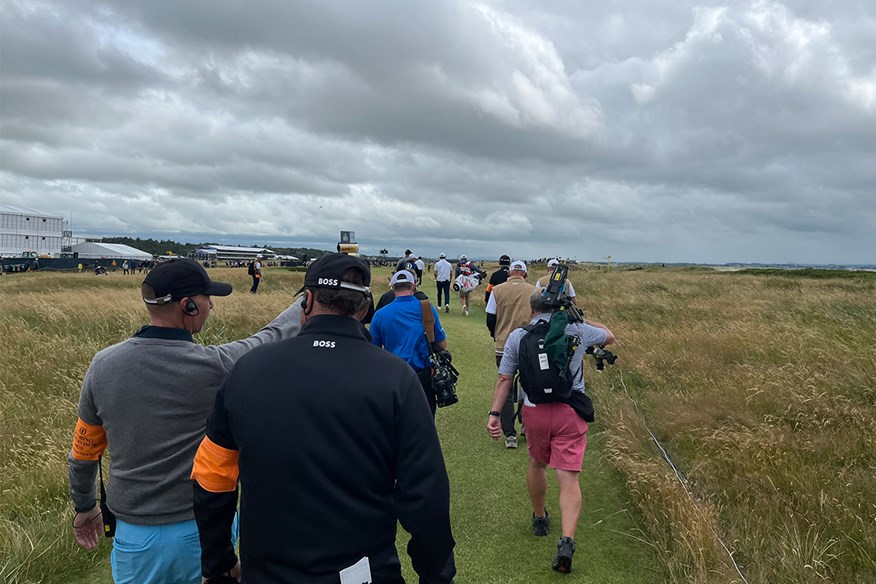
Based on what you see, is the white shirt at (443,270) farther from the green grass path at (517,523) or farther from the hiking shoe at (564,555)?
the hiking shoe at (564,555)

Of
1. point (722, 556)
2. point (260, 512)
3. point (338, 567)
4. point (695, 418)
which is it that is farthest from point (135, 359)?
point (695, 418)

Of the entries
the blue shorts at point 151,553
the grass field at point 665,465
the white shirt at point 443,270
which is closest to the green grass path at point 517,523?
→ the grass field at point 665,465

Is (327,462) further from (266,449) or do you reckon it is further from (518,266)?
(518,266)

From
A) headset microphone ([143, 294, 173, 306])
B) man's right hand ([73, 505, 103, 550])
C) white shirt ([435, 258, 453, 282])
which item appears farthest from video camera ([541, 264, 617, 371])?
white shirt ([435, 258, 453, 282])

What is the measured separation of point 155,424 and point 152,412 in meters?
0.06

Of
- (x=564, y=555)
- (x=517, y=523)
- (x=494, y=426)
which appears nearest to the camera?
(x=564, y=555)

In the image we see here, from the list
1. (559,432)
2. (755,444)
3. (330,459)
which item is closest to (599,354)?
(559,432)

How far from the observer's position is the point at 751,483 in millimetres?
4312

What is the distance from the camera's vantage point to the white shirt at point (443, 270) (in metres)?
16.0

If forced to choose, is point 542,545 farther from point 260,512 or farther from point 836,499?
point 260,512

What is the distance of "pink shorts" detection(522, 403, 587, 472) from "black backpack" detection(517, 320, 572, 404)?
0.32ft

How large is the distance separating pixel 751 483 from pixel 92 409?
4.83 m

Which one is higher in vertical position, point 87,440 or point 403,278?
point 403,278

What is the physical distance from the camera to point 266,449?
5.47 feet
